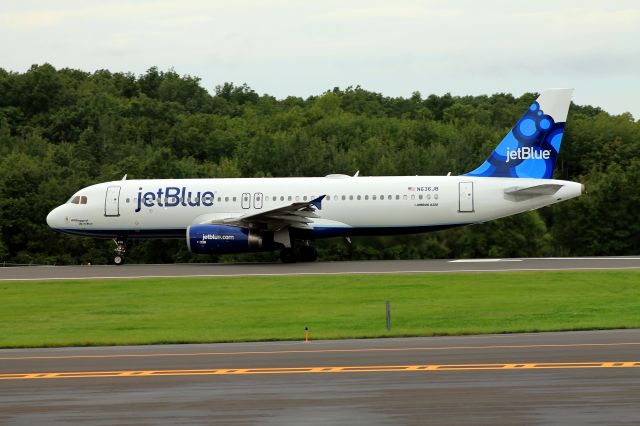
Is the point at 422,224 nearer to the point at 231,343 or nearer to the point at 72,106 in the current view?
the point at 231,343

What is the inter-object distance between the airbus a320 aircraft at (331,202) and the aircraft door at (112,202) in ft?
0.13

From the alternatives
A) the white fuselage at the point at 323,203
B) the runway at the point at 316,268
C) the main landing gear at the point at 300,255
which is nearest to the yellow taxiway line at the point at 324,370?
the runway at the point at 316,268

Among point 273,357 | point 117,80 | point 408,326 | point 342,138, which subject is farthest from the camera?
point 117,80

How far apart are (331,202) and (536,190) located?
7.75 m

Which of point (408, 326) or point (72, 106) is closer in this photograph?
point (408, 326)

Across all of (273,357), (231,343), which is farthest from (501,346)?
(231,343)

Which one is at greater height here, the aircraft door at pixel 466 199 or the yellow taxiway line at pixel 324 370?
the aircraft door at pixel 466 199

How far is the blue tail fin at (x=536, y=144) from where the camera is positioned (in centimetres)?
4397

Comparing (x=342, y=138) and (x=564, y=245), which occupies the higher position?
(x=342, y=138)

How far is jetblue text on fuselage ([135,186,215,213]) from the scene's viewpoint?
147 ft

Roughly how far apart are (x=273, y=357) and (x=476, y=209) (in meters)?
24.2

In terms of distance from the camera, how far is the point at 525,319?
26.5m

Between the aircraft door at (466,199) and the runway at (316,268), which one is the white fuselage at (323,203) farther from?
the runway at (316,268)

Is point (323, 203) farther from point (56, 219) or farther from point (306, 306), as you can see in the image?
point (306, 306)
